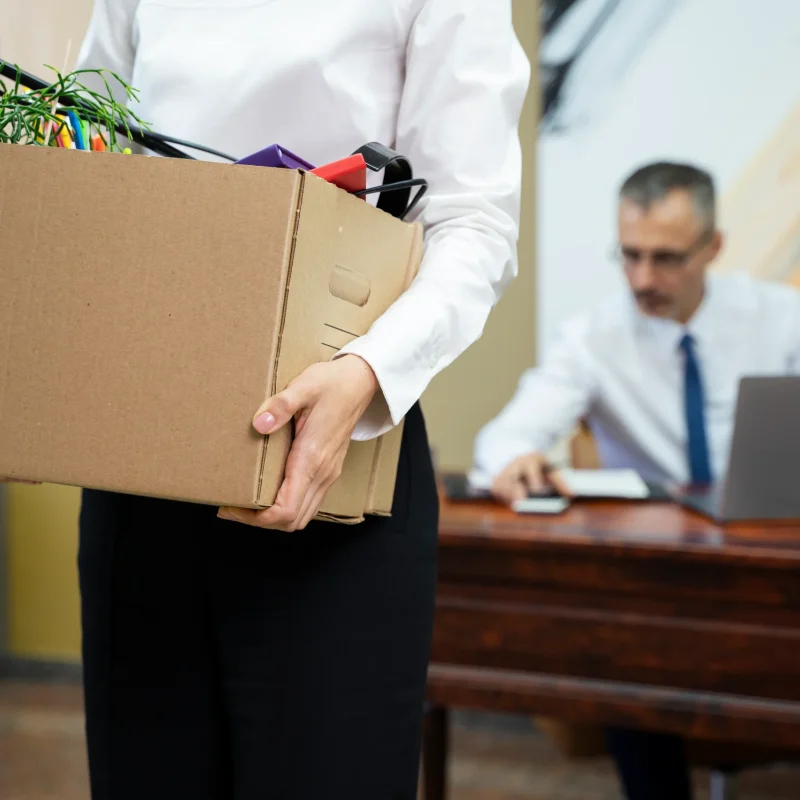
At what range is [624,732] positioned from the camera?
182cm

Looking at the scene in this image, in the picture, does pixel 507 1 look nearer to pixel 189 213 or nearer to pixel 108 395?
pixel 189 213

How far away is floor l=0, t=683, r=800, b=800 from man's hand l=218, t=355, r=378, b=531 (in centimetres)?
186

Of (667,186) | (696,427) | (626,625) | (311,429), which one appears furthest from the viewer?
(667,186)

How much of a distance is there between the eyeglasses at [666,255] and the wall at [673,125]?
0.48 ft

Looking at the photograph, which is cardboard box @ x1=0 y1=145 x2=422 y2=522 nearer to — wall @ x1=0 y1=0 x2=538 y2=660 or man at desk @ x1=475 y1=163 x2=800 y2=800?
man at desk @ x1=475 y1=163 x2=800 y2=800

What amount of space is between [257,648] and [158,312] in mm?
272

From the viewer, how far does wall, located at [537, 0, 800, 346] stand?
2646 mm

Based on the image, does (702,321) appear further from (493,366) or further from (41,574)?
(41,574)

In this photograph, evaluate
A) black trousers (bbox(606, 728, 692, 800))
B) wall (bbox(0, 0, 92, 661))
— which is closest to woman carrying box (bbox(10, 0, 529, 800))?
black trousers (bbox(606, 728, 692, 800))

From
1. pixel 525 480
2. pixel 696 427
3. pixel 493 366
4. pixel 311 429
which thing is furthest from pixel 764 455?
pixel 493 366

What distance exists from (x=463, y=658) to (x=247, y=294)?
1.03m

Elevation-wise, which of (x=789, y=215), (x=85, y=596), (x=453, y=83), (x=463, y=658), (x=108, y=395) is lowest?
(x=463, y=658)

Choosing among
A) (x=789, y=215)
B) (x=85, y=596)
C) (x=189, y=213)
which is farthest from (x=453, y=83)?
(x=789, y=215)

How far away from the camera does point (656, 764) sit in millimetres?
1789
